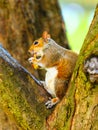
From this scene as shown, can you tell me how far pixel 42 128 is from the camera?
4.86 feet

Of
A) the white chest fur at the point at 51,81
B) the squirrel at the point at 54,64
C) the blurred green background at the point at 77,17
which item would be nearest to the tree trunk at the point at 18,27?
the squirrel at the point at 54,64

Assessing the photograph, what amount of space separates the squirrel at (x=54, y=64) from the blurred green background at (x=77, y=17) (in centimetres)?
297

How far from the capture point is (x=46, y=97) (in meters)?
1.61

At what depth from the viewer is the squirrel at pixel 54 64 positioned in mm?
1590

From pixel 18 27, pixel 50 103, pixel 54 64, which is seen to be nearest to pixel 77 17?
pixel 18 27

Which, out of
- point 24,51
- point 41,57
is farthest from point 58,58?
point 24,51

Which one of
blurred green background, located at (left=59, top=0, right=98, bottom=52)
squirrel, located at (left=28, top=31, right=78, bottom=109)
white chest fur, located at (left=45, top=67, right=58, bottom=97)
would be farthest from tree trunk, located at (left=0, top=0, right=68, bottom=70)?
blurred green background, located at (left=59, top=0, right=98, bottom=52)

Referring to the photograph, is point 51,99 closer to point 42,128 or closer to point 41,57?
point 42,128

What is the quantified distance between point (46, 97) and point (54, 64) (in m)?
0.14

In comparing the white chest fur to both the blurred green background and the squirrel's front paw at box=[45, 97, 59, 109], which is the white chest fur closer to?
the squirrel's front paw at box=[45, 97, 59, 109]

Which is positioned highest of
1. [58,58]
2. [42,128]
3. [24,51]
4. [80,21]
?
[80,21]

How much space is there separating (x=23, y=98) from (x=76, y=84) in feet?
0.83

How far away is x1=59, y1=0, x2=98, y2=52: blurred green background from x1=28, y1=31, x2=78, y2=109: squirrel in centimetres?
297

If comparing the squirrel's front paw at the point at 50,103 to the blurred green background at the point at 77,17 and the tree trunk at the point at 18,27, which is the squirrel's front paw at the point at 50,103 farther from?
the blurred green background at the point at 77,17
